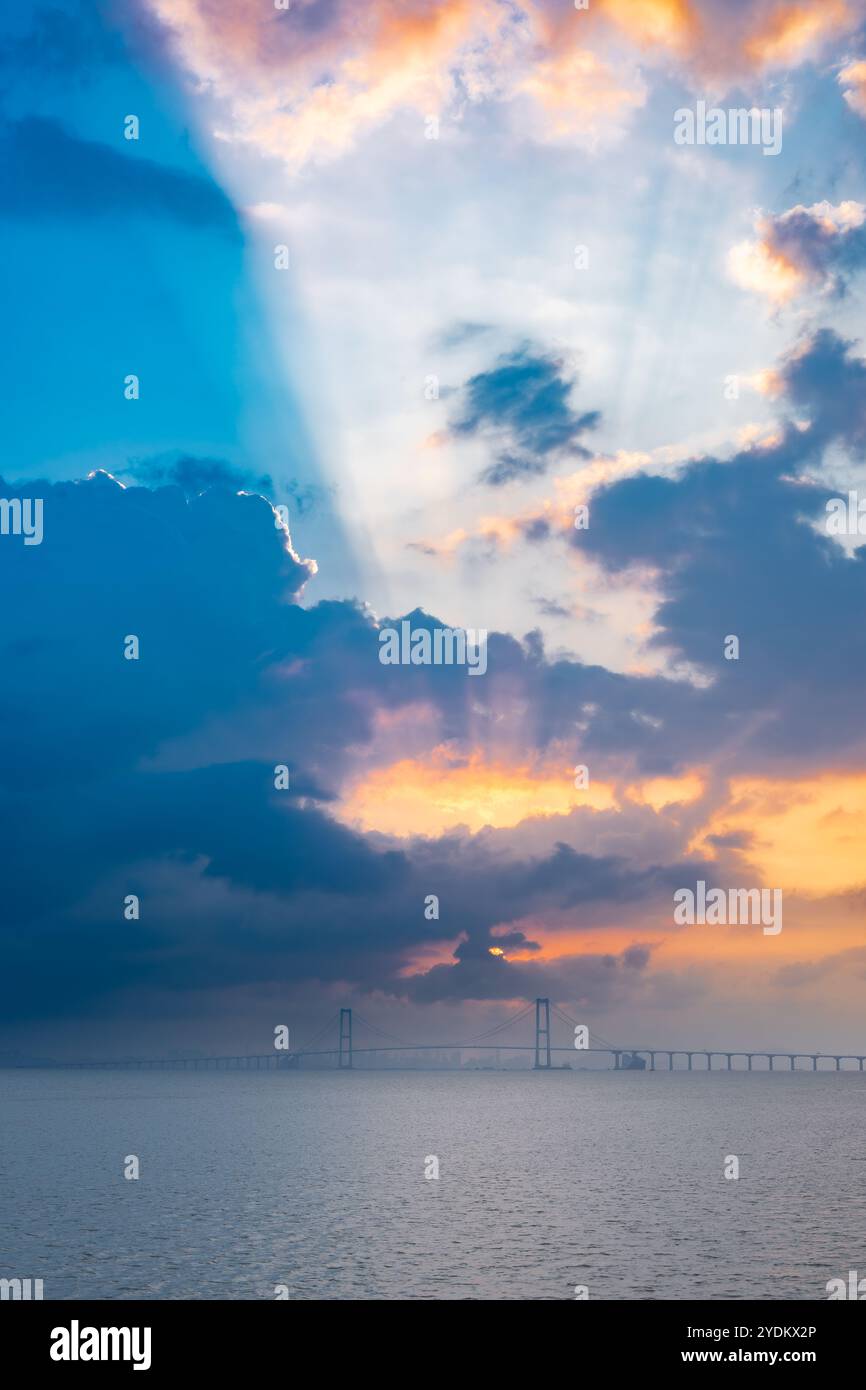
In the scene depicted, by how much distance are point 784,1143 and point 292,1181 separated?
78726 mm

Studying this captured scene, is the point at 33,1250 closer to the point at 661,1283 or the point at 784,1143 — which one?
the point at 661,1283

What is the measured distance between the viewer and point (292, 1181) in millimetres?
99312

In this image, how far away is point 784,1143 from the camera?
152625 millimetres
